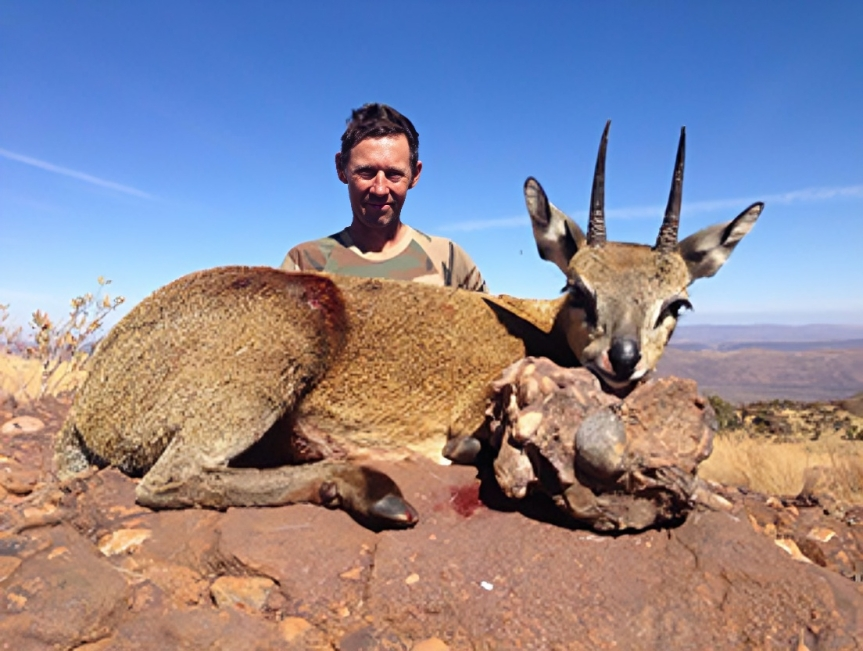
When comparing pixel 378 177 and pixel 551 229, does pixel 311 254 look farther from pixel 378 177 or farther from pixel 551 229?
pixel 551 229

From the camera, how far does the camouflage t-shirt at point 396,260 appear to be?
25.2 ft

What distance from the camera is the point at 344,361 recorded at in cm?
487

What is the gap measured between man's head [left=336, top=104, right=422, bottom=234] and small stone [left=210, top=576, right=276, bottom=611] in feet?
17.0

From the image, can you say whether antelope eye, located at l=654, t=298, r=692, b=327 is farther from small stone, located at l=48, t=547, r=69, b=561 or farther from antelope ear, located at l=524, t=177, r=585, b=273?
small stone, located at l=48, t=547, r=69, b=561

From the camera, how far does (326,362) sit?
4762mm

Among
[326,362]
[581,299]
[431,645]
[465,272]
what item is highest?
[465,272]

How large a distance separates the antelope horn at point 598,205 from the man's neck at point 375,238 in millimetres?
3155

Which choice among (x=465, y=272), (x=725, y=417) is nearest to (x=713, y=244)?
(x=465, y=272)

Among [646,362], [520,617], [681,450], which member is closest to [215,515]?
[520,617]

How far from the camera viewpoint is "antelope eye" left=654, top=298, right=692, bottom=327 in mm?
4938

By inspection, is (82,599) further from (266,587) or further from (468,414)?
(468,414)

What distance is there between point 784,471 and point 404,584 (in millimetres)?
7537

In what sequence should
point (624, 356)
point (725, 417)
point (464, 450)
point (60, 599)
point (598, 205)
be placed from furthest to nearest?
point (725, 417), point (598, 205), point (464, 450), point (624, 356), point (60, 599)

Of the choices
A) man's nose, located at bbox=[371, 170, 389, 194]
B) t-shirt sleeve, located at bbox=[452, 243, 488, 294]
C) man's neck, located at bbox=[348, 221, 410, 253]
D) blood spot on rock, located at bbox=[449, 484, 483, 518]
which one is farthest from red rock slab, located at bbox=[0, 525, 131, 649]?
t-shirt sleeve, located at bbox=[452, 243, 488, 294]
